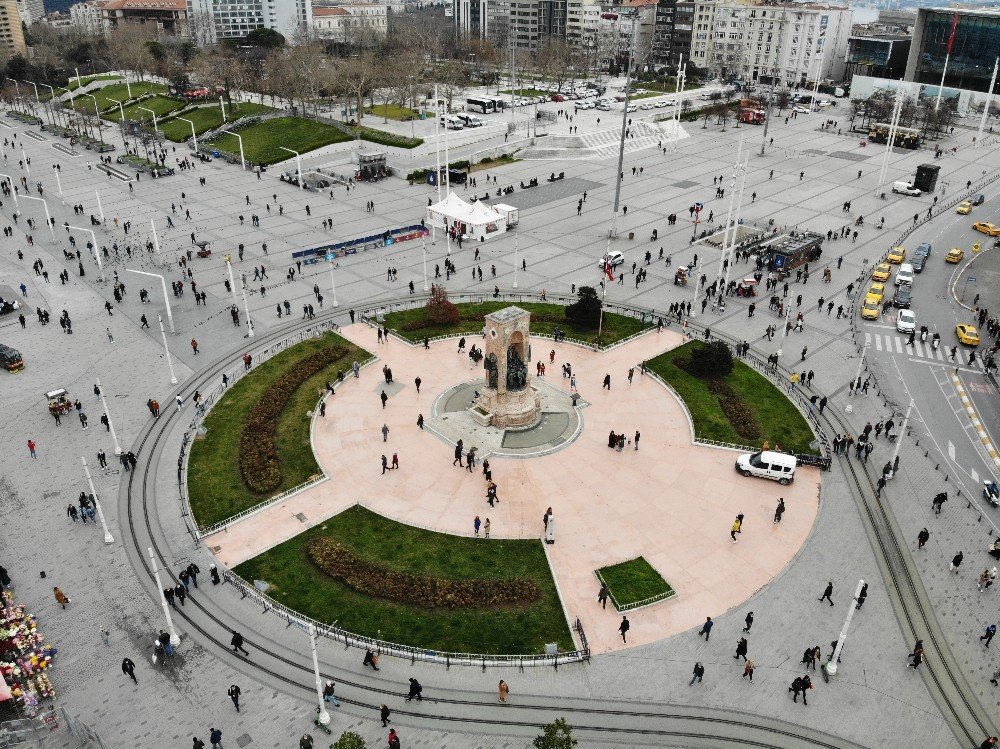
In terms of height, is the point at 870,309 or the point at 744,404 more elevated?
the point at 870,309

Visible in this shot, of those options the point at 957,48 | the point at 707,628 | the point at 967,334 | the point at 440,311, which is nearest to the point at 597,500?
the point at 707,628

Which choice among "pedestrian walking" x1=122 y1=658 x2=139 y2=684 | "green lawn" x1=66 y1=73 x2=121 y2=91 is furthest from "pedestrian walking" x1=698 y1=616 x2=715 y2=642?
"green lawn" x1=66 y1=73 x2=121 y2=91

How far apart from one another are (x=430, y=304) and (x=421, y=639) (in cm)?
2588

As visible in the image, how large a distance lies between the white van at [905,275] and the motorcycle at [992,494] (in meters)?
25.5

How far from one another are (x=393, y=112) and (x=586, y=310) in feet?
256

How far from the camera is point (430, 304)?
47.4m

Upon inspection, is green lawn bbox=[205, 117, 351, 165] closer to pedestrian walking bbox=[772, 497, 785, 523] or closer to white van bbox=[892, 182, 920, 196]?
white van bbox=[892, 182, 920, 196]

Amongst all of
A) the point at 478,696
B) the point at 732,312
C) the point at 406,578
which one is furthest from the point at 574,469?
the point at 732,312

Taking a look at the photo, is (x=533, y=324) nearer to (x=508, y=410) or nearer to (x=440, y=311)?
(x=440, y=311)

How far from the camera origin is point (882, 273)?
56031mm

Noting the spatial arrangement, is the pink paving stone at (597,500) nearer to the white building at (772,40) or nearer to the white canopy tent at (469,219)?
the white canopy tent at (469,219)

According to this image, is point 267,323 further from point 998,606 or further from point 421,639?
point 998,606

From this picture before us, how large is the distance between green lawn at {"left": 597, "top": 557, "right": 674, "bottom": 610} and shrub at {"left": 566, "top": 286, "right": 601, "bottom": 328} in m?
21.0

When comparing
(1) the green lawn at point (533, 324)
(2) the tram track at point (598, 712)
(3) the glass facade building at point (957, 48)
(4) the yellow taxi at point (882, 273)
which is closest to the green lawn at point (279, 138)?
(1) the green lawn at point (533, 324)
